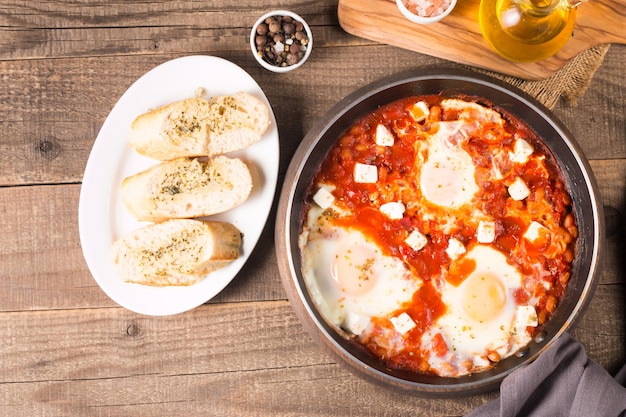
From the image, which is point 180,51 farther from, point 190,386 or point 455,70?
point 190,386

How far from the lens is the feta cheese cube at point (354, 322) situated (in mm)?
2697

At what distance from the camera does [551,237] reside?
272 centimetres

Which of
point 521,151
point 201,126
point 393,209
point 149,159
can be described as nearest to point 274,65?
point 201,126

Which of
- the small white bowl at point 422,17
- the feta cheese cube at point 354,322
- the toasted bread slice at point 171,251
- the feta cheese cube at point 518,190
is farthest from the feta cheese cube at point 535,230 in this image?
the toasted bread slice at point 171,251

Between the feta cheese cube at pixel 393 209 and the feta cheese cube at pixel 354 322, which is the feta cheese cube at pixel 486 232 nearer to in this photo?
the feta cheese cube at pixel 393 209

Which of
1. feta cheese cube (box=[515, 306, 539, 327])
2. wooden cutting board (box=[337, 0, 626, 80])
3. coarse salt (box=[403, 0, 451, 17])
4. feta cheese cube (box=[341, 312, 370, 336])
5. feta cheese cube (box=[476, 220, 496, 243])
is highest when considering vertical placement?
coarse salt (box=[403, 0, 451, 17])

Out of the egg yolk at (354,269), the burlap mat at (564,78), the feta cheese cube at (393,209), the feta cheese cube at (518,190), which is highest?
the burlap mat at (564,78)

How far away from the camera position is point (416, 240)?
8.82 ft

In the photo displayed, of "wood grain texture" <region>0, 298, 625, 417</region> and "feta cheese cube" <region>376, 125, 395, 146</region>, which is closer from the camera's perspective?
"feta cheese cube" <region>376, 125, 395, 146</region>

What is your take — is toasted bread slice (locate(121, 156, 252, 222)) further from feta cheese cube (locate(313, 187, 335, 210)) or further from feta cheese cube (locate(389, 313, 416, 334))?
feta cheese cube (locate(389, 313, 416, 334))

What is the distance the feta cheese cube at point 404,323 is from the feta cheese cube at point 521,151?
83 cm

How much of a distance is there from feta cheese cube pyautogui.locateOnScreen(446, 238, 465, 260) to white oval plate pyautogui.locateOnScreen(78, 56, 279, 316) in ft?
2.64

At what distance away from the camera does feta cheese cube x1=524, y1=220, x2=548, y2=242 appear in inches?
106

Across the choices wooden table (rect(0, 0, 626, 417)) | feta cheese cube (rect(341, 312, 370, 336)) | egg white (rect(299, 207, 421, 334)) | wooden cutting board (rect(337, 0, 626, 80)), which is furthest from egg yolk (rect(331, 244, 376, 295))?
wooden cutting board (rect(337, 0, 626, 80))
